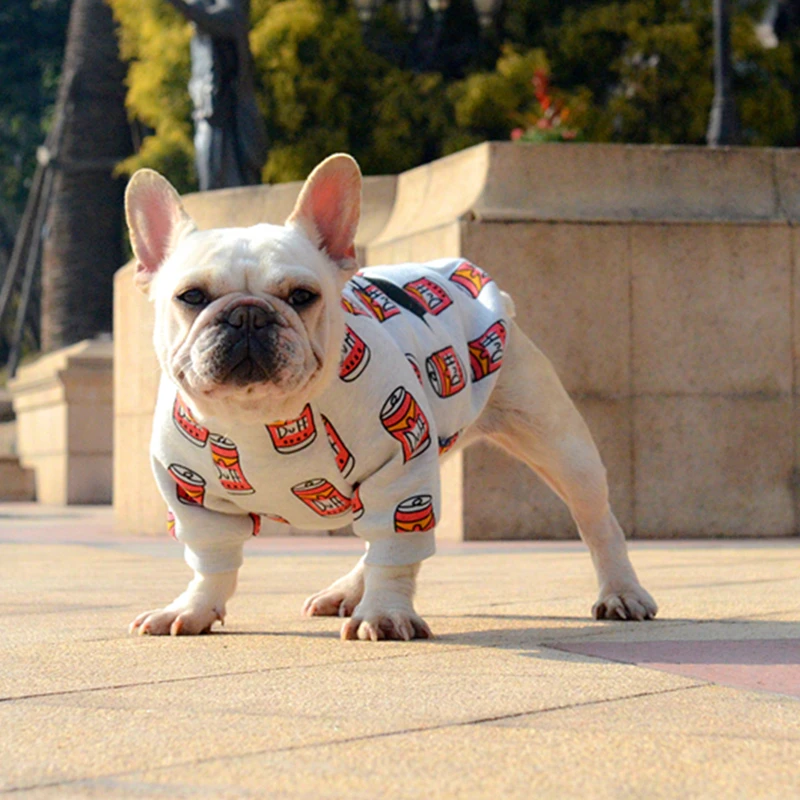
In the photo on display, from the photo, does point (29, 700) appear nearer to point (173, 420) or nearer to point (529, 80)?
point (173, 420)

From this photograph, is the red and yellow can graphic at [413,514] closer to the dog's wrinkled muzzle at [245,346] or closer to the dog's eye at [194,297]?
the dog's wrinkled muzzle at [245,346]

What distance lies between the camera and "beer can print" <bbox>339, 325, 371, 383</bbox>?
3912 millimetres

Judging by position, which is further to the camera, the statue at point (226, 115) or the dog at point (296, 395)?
the statue at point (226, 115)

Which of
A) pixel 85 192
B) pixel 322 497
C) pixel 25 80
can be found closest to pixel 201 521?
pixel 322 497

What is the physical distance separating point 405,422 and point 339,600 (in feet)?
3.53

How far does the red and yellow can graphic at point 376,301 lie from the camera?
14.0 feet

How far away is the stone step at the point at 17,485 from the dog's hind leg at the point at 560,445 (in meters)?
15.8

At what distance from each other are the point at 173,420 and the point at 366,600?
0.73 meters

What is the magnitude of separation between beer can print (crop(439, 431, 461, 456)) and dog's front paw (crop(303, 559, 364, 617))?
555mm

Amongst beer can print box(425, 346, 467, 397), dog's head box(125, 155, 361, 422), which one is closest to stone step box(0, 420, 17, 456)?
beer can print box(425, 346, 467, 397)

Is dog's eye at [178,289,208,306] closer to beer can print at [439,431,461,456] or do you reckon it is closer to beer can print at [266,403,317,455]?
beer can print at [266,403,317,455]

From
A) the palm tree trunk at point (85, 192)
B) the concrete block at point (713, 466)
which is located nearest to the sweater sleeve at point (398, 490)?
the concrete block at point (713, 466)

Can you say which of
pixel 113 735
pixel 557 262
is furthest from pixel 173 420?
pixel 557 262

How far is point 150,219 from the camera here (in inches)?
161
